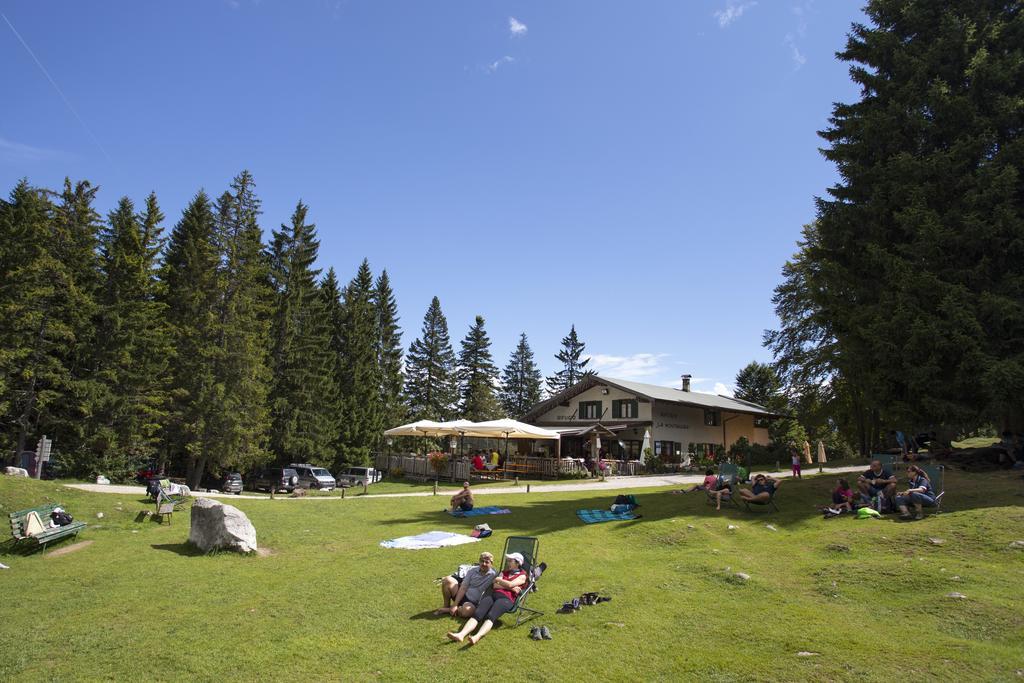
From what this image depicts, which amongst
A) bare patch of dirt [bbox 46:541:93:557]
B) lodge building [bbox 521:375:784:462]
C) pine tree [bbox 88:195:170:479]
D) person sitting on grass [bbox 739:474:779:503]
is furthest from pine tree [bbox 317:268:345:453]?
person sitting on grass [bbox 739:474:779:503]

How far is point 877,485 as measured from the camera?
43.4ft

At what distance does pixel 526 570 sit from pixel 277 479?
29.9 m

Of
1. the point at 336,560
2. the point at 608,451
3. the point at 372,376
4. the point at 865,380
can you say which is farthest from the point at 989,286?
the point at 372,376

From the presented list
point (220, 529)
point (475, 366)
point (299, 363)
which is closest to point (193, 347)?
point (299, 363)

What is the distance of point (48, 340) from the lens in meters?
25.9

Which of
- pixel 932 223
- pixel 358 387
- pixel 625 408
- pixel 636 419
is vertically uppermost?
pixel 932 223

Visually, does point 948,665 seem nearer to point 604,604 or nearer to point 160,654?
point 604,604

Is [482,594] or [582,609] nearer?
[482,594]

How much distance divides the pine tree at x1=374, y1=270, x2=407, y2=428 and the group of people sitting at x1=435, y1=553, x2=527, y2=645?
49571 millimetres

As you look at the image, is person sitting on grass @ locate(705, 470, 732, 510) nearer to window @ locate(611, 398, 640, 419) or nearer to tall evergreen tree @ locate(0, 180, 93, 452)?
window @ locate(611, 398, 640, 419)

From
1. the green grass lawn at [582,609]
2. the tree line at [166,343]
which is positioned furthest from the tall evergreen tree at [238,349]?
the green grass lawn at [582,609]

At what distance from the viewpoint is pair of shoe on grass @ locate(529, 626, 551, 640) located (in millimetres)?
6691

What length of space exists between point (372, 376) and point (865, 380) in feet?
122

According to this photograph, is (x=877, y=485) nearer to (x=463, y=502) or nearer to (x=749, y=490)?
(x=749, y=490)
